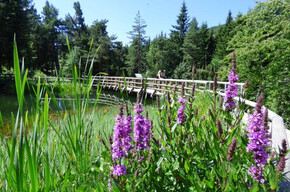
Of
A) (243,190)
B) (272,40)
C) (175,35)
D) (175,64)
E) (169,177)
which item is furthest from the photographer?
(175,35)

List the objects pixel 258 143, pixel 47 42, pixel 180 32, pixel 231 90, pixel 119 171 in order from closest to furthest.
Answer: pixel 258 143 → pixel 119 171 → pixel 231 90 → pixel 47 42 → pixel 180 32

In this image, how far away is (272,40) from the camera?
686 cm

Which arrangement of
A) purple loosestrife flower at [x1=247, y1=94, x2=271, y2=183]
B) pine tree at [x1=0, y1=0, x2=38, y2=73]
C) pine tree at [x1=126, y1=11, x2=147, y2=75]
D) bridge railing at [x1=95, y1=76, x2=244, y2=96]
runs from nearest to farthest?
purple loosestrife flower at [x1=247, y1=94, x2=271, y2=183]
bridge railing at [x1=95, y1=76, x2=244, y2=96]
pine tree at [x1=0, y1=0, x2=38, y2=73]
pine tree at [x1=126, y1=11, x2=147, y2=75]

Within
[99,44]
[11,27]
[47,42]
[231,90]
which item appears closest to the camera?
[231,90]

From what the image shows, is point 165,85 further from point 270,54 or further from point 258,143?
point 258,143

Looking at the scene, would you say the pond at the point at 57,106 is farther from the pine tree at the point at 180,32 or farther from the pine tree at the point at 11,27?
the pine tree at the point at 180,32

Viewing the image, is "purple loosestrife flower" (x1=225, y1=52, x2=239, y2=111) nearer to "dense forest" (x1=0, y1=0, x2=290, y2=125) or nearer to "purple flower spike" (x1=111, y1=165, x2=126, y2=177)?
"purple flower spike" (x1=111, y1=165, x2=126, y2=177)

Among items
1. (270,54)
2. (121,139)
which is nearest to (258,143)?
(121,139)

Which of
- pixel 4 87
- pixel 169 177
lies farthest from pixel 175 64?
pixel 169 177

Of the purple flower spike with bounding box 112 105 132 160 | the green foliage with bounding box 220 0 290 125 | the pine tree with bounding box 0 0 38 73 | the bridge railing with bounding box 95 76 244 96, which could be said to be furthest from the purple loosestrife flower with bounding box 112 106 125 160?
the pine tree with bounding box 0 0 38 73

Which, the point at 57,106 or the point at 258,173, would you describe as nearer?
the point at 258,173

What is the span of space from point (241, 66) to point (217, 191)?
8.74 meters

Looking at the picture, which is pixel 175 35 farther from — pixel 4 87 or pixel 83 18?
pixel 4 87

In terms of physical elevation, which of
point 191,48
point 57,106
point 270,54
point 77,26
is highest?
point 77,26
